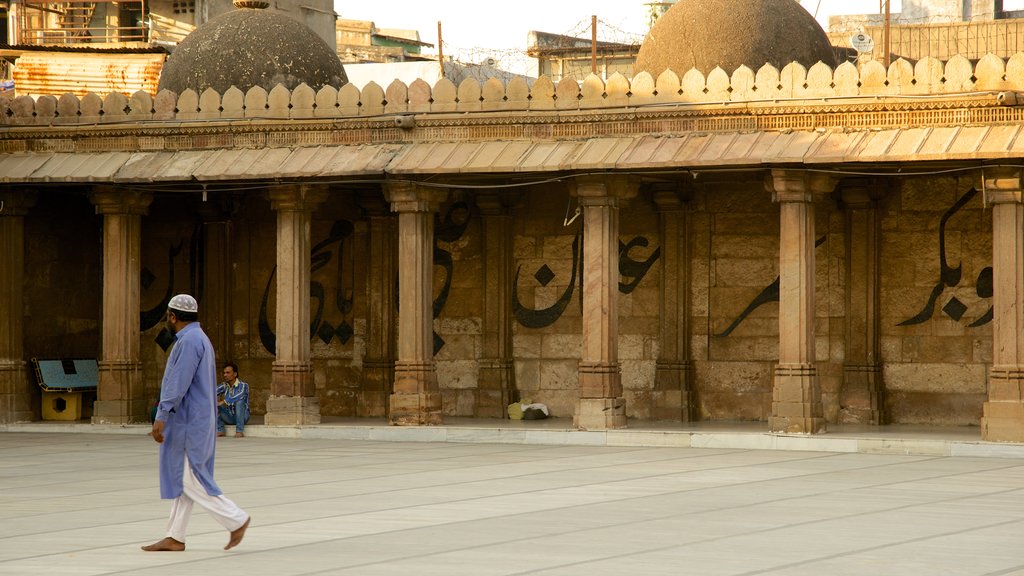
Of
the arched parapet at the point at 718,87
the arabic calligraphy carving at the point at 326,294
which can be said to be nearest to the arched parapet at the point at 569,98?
the arched parapet at the point at 718,87

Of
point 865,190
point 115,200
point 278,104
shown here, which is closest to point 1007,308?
point 865,190

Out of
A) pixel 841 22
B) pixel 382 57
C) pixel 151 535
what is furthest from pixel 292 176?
pixel 382 57

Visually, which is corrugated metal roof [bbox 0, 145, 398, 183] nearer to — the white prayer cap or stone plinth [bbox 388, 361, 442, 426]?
stone plinth [bbox 388, 361, 442, 426]

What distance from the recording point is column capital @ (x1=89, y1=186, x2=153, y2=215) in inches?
798

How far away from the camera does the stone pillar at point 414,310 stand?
19.2 meters

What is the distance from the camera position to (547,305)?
21.3 meters

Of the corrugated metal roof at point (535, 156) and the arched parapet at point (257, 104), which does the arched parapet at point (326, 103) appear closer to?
the corrugated metal roof at point (535, 156)

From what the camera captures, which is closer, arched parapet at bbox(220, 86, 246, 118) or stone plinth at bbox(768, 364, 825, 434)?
stone plinth at bbox(768, 364, 825, 434)

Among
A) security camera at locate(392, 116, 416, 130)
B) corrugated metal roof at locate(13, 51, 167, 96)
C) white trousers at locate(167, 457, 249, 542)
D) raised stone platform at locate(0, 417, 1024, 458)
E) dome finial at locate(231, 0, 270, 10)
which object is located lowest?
raised stone platform at locate(0, 417, 1024, 458)

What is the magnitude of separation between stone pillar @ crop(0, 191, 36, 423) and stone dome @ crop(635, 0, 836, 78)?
8335 mm

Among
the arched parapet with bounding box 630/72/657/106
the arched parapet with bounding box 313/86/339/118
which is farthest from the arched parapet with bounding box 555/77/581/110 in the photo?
the arched parapet with bounding box 313/86/339/118

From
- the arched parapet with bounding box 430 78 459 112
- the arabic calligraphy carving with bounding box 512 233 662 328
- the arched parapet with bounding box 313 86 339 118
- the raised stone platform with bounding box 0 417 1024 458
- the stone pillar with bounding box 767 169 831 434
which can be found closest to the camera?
the raised stone platform with bounding box 0 417 1024 458

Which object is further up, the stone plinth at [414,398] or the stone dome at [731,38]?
the stone dome at [731,38]

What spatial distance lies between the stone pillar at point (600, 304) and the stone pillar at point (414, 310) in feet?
6.27
